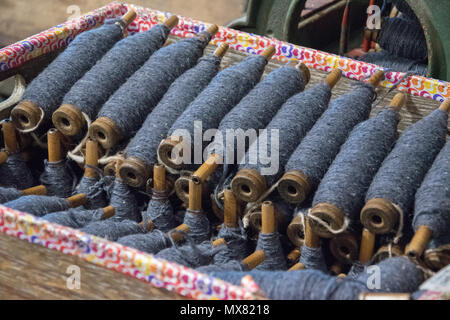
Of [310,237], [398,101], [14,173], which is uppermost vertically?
[398,101]

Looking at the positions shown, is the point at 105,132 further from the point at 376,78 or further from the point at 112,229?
the point at 376,78

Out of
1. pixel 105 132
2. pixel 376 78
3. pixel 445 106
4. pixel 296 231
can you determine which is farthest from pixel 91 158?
pixel 445 106

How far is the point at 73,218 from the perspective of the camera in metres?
1.54

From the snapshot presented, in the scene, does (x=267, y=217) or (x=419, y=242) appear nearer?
(x=419, y=242)

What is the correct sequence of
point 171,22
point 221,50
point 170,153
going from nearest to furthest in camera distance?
point 170,153 → point 221,50 → point 171,22

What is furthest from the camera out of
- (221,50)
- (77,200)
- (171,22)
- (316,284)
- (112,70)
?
(171,22)

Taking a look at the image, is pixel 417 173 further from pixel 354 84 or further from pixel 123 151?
pixel 123 151

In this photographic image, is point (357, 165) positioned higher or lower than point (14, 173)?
higher

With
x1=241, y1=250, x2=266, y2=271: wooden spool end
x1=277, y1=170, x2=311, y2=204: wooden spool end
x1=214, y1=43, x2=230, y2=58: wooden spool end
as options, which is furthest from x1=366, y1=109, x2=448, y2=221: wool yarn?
x1=214, y1=43, x2=230, y2=58: wooden spool end

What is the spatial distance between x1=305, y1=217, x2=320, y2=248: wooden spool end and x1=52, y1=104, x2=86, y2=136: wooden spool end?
26.4 inches

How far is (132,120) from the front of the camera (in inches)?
68.4

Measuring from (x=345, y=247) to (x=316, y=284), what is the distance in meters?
0.42

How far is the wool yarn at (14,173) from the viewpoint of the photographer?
6.12 ft

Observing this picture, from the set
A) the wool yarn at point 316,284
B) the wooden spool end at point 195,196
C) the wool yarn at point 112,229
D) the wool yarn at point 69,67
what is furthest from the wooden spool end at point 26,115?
the wool yarn at point 316,284
